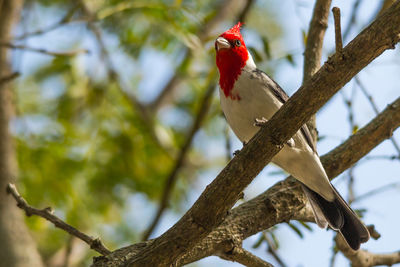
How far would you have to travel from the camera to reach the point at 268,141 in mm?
2361

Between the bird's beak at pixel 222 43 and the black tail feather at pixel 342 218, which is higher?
the bird's beak at pixel 222 43

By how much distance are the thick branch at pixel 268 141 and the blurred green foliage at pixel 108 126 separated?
1.50 m

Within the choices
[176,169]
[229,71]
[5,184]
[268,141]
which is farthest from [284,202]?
[5,184]

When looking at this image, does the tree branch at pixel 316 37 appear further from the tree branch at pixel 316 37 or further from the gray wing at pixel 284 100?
the gray wing at pixel 284 100

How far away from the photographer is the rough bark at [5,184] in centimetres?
358

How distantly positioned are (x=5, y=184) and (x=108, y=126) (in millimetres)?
1772

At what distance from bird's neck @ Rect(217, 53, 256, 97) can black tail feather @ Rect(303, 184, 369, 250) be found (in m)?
0.79

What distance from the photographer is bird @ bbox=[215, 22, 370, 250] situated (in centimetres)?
324

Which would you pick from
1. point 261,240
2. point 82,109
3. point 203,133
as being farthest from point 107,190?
point 261,240

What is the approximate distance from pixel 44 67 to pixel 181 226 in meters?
4.59

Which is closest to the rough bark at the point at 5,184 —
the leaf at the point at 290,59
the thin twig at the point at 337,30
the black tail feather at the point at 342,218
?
the black tail feather at the point at 342,218

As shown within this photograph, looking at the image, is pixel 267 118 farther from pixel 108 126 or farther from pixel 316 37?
pixel 108 126

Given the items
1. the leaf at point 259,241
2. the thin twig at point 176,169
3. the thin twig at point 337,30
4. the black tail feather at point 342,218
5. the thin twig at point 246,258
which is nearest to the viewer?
the thin twig at point 337,30

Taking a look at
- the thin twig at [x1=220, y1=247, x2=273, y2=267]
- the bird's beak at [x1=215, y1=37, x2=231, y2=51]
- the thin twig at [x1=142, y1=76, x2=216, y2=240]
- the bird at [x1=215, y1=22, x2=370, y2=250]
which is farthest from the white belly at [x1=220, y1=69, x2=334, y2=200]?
the thin twig at [x1=142, y1=76, x2=216, y2=240]
